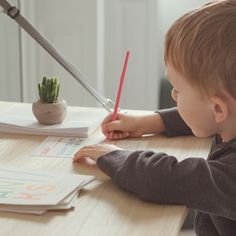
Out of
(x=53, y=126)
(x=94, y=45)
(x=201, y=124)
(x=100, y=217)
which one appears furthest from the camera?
(x=94, y=45)

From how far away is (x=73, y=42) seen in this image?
→ 2451 mm

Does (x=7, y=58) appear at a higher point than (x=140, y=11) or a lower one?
lower

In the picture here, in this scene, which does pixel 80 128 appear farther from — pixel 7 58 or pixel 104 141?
pixel 7 58

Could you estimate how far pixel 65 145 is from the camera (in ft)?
4.31

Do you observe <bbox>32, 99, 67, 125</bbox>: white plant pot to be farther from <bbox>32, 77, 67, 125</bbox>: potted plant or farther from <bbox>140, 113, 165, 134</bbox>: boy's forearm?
<bbox>140, 113, 165, 134</bbox>: boy's forearm

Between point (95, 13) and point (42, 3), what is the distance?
0.68ft

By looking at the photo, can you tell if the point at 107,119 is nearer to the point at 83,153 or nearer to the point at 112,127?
the point at 112,127

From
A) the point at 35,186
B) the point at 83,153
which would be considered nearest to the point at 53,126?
the point at 83,153

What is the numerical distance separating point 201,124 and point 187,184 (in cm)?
13

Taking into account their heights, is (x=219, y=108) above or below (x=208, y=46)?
below

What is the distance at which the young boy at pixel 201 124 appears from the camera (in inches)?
38.5

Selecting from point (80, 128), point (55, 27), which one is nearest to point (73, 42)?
point (55, 27)

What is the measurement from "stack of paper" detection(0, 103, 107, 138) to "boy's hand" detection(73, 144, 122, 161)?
0.61 feet

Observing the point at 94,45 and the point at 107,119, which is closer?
the point at 107,119
